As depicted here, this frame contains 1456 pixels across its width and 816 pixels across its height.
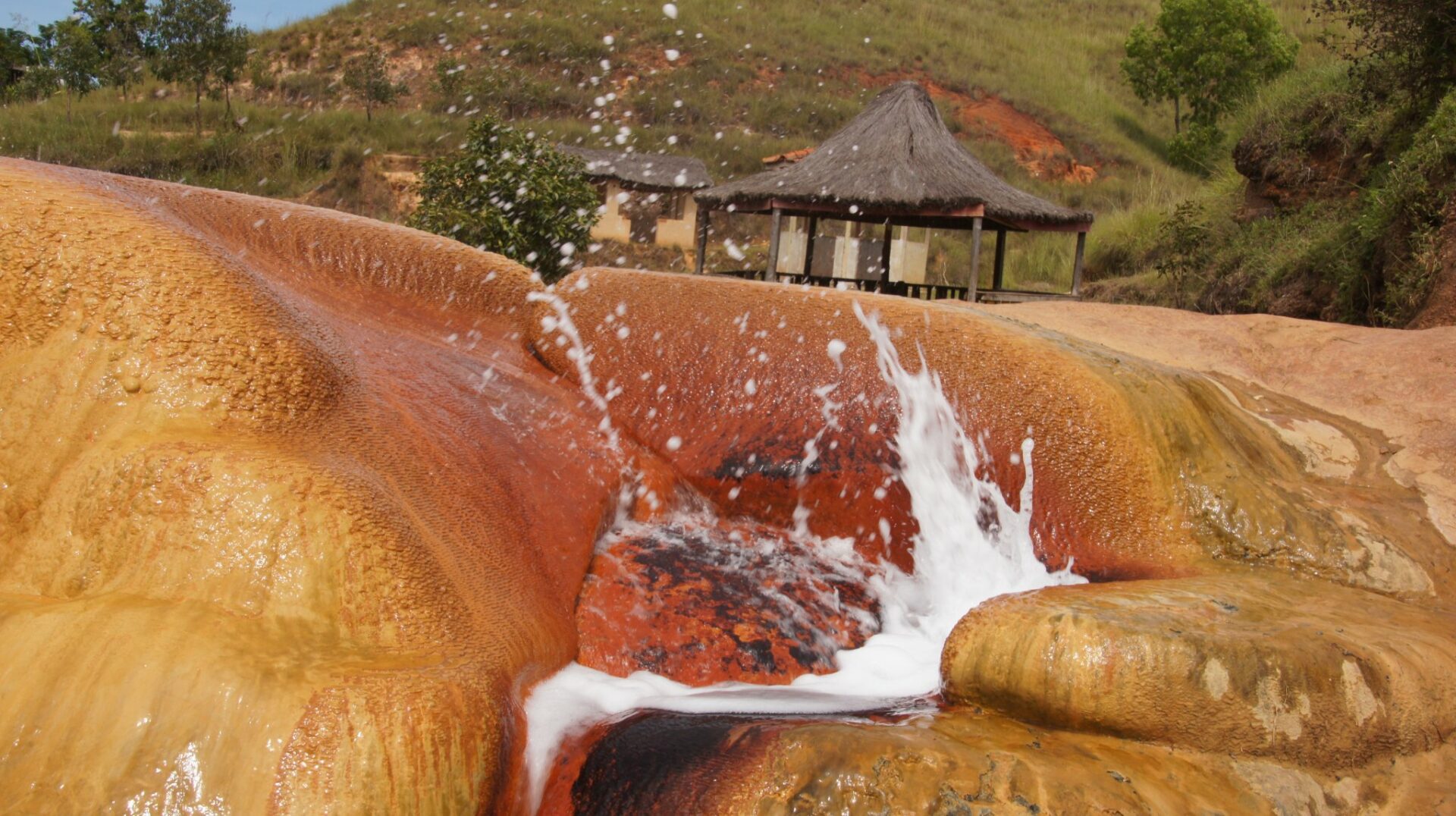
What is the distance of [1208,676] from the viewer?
1.98 meters

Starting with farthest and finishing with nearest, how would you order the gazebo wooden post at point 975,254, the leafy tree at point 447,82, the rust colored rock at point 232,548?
the leafy tree at point 447,82
the gazebo wooden post at point 975,254
the rust colored rock at point 232,548

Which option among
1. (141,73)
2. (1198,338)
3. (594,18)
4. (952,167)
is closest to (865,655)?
(1198,338)

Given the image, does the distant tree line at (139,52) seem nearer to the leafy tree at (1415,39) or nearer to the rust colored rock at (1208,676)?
the leafy tree at (1415,39)

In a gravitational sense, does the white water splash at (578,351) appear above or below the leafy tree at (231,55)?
below

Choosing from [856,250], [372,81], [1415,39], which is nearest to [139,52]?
[372,81]

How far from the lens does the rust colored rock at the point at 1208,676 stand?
6.45 ft

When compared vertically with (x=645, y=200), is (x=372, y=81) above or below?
above

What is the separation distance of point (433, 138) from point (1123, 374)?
24.4 m

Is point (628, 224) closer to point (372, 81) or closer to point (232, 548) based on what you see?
point (372, 81)

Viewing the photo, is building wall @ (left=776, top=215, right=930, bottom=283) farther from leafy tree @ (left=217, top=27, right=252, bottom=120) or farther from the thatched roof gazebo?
leafy tree @ (left=217, top=27, right=252, bottom=120)

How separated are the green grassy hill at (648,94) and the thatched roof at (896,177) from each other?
863 cm

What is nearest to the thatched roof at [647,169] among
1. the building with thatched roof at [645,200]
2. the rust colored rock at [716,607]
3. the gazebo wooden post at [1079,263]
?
the building with thatched roof at [645,200]

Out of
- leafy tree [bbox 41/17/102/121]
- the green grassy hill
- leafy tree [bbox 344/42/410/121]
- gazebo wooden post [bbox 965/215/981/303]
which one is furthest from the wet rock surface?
leafy tree [bbox 41/17/102/121]

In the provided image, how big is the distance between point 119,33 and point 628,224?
13258 millimetres
